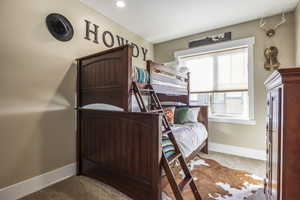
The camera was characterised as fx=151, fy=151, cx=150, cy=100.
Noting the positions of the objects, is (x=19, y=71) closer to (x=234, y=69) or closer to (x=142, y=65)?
(x=142, y=65)

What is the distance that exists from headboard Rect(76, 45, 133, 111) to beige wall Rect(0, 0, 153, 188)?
27 centimetres

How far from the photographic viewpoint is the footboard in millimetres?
1501

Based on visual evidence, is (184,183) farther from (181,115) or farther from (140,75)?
(181,115)

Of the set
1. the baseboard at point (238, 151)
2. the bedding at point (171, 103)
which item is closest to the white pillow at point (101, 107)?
the bedding at point (171, 103)

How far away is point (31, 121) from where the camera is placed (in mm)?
1935

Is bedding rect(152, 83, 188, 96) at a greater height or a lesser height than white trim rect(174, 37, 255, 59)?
lesser

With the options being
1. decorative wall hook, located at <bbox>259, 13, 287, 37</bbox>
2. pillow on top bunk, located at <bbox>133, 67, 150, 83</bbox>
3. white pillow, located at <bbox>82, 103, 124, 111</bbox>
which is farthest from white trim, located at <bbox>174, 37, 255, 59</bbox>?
white pillow, located at <bbox>82, 103, 124, 111</bbox>

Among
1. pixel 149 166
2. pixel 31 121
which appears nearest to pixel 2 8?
pixel 31 121

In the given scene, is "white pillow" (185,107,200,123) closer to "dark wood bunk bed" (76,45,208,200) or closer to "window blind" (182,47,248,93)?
"window blind" (182,47,248,93)

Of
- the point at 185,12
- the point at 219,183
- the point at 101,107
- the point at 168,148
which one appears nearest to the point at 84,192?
the point at 101,107

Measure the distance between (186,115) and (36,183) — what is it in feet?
8.71

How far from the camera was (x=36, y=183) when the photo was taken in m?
1.96

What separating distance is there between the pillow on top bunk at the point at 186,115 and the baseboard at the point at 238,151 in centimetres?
85

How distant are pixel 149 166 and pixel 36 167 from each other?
5.11 ft
